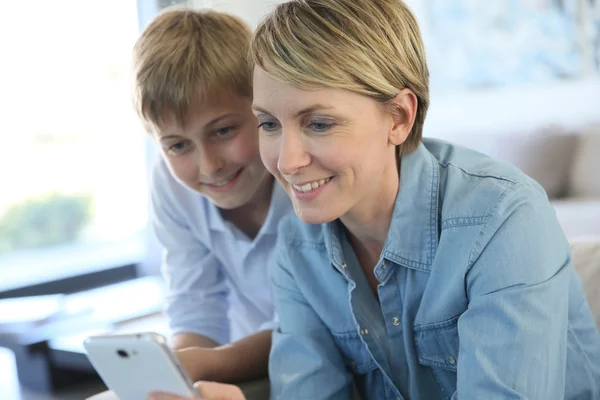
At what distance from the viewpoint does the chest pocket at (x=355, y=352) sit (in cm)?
140

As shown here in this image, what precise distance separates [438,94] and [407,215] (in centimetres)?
325

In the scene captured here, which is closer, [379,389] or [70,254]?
[379,389]

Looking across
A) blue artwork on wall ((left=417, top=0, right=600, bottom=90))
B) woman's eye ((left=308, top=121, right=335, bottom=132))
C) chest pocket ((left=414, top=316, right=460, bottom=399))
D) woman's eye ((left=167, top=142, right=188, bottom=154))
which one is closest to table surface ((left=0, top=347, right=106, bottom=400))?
woman's eye ((left=167, top=142, right=188, bottom=154))

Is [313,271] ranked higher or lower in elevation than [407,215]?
lower

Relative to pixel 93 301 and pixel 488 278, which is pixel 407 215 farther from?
pixel 93 301

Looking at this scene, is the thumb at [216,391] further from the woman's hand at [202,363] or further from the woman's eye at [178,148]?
the woman's eye at [178,148]

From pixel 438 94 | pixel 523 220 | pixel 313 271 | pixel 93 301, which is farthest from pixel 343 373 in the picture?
pixel 438 94

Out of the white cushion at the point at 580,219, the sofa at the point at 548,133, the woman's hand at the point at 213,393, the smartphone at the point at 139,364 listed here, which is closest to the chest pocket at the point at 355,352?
the woman's hand at the point at 213,393

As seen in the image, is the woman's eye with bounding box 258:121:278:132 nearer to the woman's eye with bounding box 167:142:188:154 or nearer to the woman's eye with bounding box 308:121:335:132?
the woman's eye with bounding box 308:121:335:132

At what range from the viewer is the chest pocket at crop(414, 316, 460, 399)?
4.19 feet

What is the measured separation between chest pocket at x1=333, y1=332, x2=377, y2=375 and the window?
2569mm

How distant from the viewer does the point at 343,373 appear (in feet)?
4.65

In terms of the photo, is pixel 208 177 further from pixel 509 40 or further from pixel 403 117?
pixel 509 40


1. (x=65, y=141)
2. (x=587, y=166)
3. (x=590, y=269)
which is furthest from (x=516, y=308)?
(x=65, y=141)
